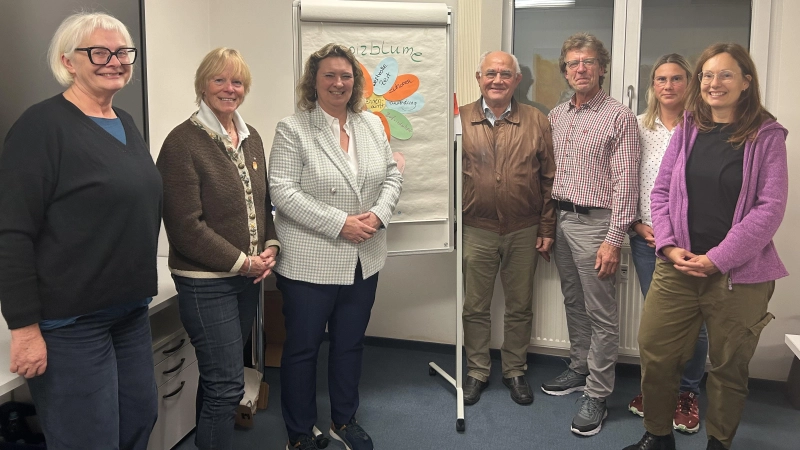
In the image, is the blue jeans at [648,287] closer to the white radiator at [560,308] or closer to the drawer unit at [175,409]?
the white radiator at [560,308]

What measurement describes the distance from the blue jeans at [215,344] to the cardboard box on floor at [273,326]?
117 cm

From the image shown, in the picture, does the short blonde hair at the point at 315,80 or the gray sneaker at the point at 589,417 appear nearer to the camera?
the short blonde hair at the point at 315,80

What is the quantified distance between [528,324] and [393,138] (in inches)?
45.9

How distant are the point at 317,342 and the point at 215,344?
1.39 ft

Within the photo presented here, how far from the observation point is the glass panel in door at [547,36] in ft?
9.61

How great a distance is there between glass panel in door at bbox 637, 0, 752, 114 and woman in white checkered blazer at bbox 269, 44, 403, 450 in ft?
5.26

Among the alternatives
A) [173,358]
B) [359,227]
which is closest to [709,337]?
[359,227]

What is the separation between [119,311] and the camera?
1481 millimetres

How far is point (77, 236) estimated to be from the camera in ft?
4.41

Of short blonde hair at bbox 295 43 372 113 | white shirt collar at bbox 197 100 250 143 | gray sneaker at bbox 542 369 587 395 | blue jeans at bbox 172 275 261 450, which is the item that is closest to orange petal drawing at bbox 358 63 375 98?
short blonde hair at bbox 295 43 372 113

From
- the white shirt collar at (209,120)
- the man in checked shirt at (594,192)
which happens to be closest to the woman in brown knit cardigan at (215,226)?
the white shirt collar at (209,120)

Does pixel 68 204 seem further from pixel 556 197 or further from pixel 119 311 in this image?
pixel 556 197

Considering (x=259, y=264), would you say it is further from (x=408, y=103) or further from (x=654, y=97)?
(x=654, y=97)


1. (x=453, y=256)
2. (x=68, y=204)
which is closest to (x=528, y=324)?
(x=453, y=256)
